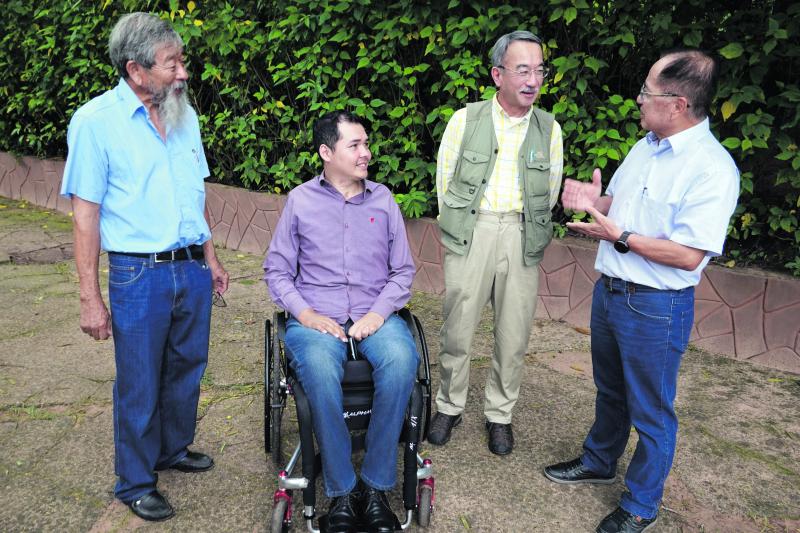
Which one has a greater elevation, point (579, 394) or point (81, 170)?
point (81, 170)

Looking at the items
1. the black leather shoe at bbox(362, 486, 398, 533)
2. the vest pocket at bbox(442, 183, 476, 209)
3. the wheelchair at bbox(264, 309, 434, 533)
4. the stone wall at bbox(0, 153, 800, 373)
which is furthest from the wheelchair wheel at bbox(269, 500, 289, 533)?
the stone wall at bbox(0, 153, 800, 373)

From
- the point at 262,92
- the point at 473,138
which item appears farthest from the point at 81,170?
the point at 262,92

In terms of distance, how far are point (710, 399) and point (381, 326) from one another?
6.66 feet

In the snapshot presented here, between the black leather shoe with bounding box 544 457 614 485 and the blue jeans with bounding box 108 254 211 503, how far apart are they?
1.60 meters

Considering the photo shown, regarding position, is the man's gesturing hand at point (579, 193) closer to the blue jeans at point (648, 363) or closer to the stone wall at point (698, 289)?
the blue jeans at point (648, 363)

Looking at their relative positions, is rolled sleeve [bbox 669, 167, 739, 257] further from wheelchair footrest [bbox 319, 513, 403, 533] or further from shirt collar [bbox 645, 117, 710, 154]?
wheelchair footrest [bbox 319, 513, 403, 533]

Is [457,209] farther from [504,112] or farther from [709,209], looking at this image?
[709,209]

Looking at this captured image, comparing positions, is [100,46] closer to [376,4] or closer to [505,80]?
[376,4]

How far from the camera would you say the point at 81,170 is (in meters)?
2.39

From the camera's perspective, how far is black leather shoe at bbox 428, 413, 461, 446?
125 inches

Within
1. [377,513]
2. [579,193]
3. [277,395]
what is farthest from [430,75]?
[377,513]

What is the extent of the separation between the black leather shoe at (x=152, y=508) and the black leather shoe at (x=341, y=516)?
0.66m

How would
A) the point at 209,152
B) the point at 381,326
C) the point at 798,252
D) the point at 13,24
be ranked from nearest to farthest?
the point at 381,326, the point at 798,252, the point at 209,152, the point at 13,24

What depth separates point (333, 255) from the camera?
287cm
